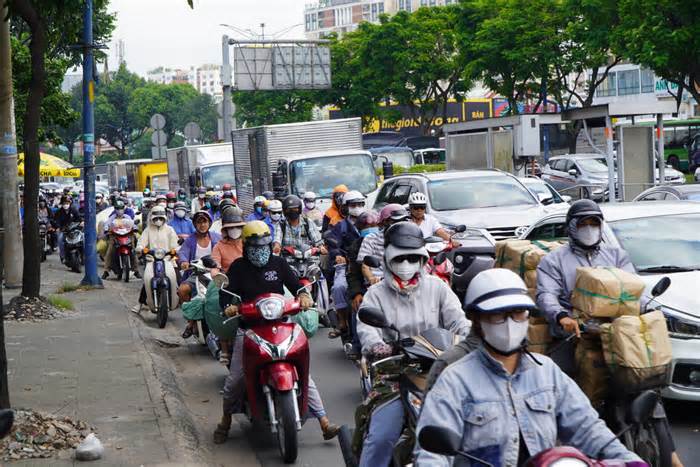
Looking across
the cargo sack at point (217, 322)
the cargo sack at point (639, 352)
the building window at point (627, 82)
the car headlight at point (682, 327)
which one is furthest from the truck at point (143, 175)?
the cargo sack at point (639, 352)

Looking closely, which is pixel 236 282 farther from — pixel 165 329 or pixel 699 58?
pixel 699 58

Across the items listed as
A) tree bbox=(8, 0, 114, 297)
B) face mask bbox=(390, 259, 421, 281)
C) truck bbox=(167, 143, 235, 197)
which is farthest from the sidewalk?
truck bbox=(167, 143, 235, 197)

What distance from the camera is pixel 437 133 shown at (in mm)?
64312

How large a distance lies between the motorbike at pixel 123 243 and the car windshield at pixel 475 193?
764cm

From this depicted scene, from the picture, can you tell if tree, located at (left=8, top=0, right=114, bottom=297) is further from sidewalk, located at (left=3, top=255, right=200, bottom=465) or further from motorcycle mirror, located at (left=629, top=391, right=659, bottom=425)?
motorcycle mirror, located at (left=629, top=391, right=659, bottom=425)

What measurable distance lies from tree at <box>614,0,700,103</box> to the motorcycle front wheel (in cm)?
2957

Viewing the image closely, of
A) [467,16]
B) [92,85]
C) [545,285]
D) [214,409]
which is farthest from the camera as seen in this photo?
[467,16]

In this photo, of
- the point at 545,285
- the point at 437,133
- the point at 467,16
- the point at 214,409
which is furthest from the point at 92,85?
the point at 437,133

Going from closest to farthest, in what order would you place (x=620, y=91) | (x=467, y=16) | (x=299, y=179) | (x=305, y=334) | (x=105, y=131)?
(x=305, y=334) → (x=299, y=179) → (x=467, y=16) → (x=620, y=91) → (x=105, y=131)

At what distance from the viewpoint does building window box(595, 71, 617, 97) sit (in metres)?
85.5

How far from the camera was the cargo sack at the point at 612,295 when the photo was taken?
720cm

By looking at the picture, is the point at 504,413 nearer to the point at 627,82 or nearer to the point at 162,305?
the point at 162,305

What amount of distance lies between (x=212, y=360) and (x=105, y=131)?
10856 cm

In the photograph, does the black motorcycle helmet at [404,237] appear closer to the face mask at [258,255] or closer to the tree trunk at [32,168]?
the face mask at [258,255]
